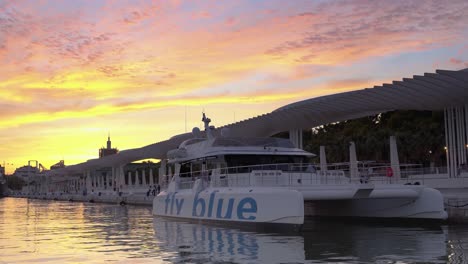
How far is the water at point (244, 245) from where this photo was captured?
48.9 feet

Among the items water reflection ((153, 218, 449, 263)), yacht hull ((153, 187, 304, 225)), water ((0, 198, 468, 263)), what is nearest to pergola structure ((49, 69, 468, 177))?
yacht hull ((153, 187, 304, 225))

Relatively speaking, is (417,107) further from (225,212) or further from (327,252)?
(327,252)

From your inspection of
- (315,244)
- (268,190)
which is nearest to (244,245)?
(315,244)

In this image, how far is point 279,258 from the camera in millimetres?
14844

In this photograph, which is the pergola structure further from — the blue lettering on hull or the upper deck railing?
the blue lettering on hull

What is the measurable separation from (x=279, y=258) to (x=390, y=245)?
4017mm

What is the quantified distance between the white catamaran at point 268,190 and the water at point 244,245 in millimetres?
653

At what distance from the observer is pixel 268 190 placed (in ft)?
64.8

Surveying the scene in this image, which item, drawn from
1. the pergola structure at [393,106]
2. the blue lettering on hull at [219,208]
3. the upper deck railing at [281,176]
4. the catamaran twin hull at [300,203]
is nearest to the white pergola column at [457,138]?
the pergola structure at [393,106]

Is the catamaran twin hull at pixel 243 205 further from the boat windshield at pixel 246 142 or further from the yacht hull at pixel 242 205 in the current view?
the boat windshield at pixel 246 142

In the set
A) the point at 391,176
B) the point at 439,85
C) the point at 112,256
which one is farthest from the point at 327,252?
the point at 439,85

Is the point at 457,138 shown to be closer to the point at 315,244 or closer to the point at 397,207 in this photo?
the point at 397,207

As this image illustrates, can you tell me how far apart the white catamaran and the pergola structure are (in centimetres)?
544

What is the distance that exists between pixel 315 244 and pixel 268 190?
8.98ft
